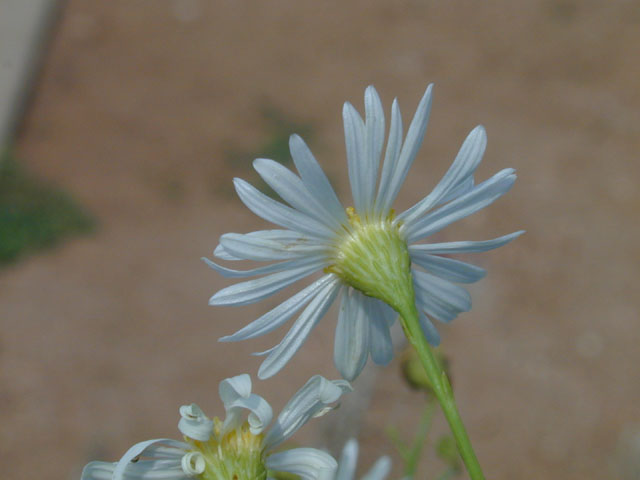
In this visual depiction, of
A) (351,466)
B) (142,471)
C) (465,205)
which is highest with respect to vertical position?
(465,205)

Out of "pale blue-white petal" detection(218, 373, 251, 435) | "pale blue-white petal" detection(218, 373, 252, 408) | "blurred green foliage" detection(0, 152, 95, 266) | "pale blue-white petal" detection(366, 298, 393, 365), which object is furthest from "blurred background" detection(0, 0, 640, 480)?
"pale blue-white petal" detection(218, 373, 252, 408)

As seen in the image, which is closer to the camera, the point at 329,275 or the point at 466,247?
the point at 466,247

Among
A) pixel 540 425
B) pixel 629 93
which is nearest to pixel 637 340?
pixel 540 425

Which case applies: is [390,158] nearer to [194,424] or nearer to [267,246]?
[267,246]

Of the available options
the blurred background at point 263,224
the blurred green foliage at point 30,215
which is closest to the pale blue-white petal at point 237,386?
the blurred background at point 263,224

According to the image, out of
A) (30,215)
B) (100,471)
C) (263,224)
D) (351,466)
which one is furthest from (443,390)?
(30,215)

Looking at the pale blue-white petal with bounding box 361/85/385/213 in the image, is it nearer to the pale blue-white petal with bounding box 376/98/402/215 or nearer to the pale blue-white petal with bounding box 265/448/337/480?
the pale blue-white petal with bounding box 376/98/402/215

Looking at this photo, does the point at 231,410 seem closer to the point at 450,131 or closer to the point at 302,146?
the point at 302,146
